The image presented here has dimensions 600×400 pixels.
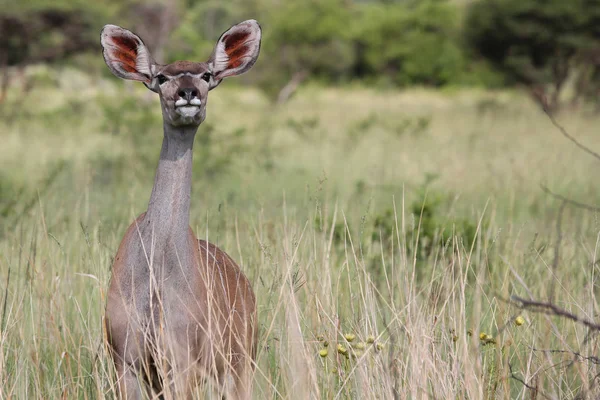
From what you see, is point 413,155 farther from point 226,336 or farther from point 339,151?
point 226,336

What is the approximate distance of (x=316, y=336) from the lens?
3863 millimetres

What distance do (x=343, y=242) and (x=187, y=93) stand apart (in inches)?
123

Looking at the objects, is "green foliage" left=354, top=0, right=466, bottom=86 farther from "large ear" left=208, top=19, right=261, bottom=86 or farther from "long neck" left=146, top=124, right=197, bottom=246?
"long neck" left=146, top=124, right=197, bottom=246

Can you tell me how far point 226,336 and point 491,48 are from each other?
22.8m

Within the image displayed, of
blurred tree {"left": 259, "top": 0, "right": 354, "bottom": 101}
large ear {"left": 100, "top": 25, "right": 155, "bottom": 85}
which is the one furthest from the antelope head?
blurred tree {"left": 259, "top": 0, "right": 354, "bottom": 101}

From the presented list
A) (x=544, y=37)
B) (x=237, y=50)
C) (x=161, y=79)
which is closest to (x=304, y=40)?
(x=544, y=37)

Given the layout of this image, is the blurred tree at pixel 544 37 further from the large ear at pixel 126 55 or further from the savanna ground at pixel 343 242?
the large ear at pixel 126 55

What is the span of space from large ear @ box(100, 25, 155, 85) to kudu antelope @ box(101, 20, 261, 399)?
2 centimetres

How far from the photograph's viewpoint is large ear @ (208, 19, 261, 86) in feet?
12.8

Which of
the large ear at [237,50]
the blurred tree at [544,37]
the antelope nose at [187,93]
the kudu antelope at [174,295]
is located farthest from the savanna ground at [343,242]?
the blurred tree at [544,37]

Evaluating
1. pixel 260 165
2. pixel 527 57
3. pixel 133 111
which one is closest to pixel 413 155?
pixel 260 165

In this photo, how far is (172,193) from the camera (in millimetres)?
3582

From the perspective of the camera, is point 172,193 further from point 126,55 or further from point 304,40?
point 304,40

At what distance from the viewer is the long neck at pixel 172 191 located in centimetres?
354
